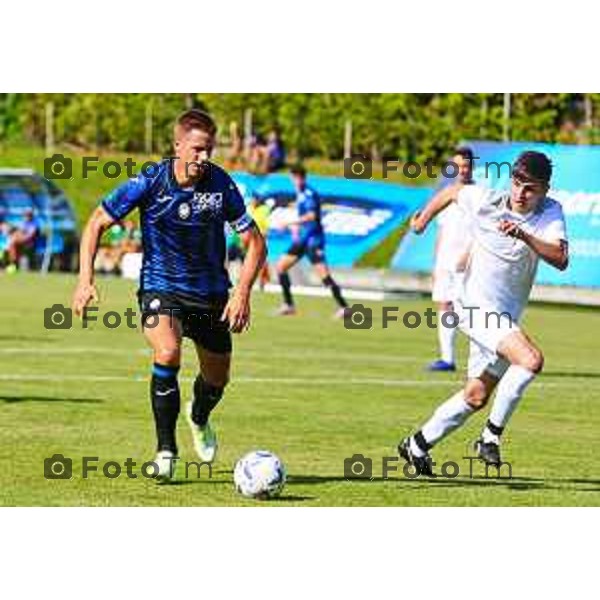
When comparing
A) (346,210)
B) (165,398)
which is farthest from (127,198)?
(346,210)

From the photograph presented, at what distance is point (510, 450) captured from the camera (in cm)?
1523

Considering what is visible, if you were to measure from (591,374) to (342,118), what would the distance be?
2919 cm

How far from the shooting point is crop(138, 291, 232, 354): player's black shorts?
12891 millimetres

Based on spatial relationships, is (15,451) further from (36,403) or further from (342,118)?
(342,118)

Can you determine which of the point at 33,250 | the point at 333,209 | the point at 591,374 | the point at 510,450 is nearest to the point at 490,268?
the point at 510,450

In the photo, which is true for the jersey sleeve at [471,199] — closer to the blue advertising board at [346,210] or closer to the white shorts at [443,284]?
the white shorts at [443,284]

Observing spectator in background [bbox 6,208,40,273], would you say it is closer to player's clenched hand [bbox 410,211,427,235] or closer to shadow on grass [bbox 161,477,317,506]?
player's clenched hand [bbox 410,211,427,235]

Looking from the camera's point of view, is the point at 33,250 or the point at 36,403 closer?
the point at 36,403

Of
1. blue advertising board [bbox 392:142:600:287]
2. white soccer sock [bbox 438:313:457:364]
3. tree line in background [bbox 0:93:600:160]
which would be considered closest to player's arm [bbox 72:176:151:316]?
white soccer sock [bbox 438:313:457:364]

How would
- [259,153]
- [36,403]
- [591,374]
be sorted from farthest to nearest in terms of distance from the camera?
[259,153], [591,374], [36,403]

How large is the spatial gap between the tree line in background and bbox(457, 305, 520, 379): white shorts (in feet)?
99.9

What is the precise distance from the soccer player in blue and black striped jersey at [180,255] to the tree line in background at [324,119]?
31.4 meters

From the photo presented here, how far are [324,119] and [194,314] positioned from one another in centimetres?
3972

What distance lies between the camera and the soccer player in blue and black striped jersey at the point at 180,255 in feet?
41.5
